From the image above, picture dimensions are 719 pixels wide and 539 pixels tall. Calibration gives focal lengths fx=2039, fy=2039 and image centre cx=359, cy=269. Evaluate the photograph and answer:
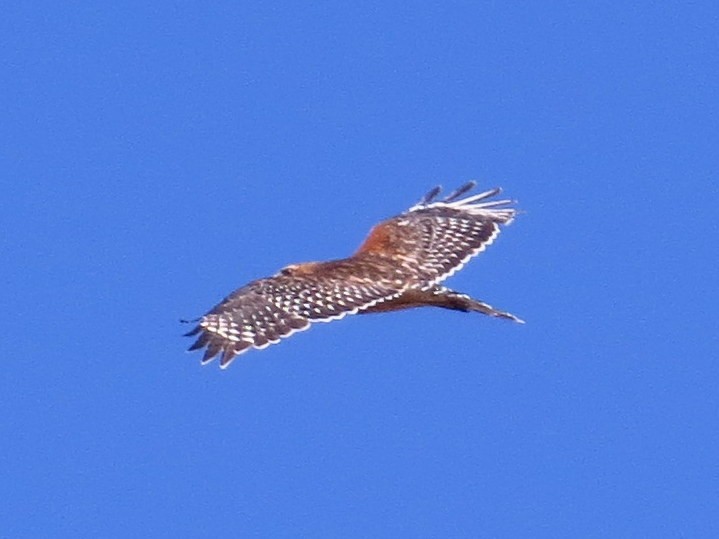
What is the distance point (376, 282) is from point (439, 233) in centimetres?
235

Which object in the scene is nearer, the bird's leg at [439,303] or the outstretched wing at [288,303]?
the outstretched wing at [288,303]

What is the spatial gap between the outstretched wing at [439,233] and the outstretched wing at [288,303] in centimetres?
99

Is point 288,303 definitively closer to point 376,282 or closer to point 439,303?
point 376,282

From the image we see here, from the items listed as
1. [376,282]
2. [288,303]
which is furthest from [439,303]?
[288,303]

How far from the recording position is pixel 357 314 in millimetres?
22422

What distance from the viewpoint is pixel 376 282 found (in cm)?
2239

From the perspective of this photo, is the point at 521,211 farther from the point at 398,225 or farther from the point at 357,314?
the point at 357,314

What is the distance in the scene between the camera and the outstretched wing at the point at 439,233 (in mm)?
23688

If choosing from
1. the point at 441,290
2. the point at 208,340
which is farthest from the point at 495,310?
the point at 208,340

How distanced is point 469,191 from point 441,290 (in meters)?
3.47

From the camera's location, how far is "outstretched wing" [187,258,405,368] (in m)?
20.8

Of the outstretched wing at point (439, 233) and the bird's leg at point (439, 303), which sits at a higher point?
the outstretched wing at point (439, 233)

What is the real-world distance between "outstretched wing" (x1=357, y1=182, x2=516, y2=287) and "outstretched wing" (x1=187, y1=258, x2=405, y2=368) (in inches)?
39.0

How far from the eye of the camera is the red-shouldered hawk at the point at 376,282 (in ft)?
68.8
